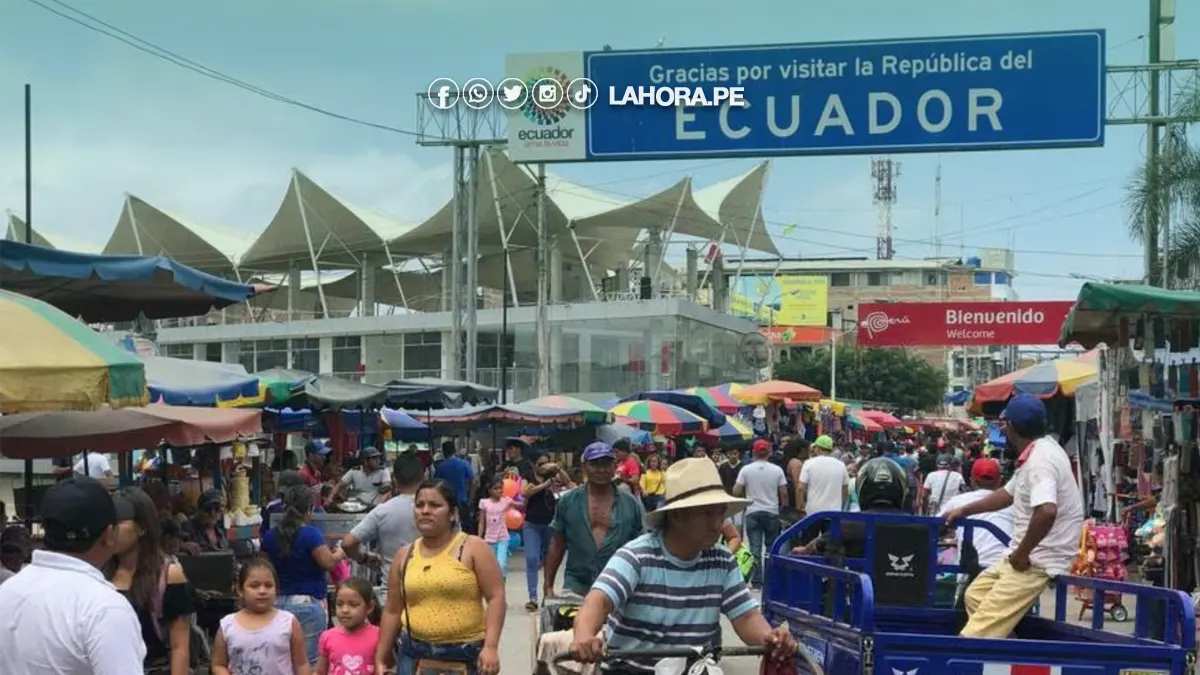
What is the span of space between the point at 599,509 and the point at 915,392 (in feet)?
262

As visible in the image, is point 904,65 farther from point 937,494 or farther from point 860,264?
point 860,264

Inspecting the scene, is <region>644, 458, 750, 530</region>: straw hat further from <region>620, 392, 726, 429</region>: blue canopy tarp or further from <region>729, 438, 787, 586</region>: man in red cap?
<region>620, 392, 726, 429</region>: blue canopy tarp

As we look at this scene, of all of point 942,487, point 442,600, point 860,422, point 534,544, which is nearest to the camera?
point 442,600

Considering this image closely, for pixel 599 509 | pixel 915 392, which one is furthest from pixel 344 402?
pixel 915 392

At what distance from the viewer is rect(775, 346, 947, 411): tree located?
266ft

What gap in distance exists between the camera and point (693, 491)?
4.27 m

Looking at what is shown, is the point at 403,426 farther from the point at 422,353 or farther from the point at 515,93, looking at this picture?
the point at 422,353

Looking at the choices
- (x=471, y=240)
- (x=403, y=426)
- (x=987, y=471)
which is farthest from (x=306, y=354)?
(x=987, y=471)

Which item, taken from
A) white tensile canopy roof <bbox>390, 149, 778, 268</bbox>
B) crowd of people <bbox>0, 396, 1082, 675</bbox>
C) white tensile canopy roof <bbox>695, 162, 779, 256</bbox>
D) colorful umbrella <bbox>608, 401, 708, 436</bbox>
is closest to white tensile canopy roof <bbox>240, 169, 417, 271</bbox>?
white tensile canopy roof <bbox>390, 149, 778, 268</bbox>

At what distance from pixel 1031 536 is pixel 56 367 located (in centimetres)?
422

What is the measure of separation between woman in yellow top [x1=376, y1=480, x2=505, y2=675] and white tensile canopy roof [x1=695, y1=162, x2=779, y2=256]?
169 ft

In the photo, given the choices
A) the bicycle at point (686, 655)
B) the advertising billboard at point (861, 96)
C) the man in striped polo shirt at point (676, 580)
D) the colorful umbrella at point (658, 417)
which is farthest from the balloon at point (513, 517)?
the bicycle at point (686, 655)

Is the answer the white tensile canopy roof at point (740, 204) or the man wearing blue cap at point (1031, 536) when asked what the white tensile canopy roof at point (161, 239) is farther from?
the man wearing blue cap at point (1031, 536)

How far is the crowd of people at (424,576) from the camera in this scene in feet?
11.4
